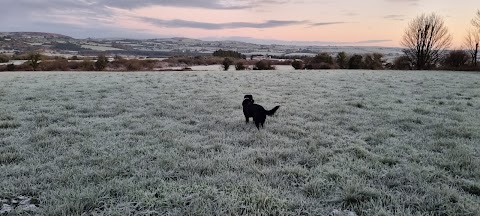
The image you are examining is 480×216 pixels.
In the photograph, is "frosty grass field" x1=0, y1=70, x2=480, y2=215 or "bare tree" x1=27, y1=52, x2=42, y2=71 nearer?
"frosty grass field" x1=0, y1=70, x2=480, y2=215

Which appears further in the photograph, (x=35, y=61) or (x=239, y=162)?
(x=35, y=61)

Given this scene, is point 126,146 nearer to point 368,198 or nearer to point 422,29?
point 368,198

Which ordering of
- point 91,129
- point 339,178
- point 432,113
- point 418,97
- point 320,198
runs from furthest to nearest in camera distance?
1. point 418,97
2. point 432,113
3. point 91,129
4. point 339,178
5. point 320,198

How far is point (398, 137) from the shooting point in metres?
7.05

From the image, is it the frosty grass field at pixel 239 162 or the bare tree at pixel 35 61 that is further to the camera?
the bare tree at pixel 35 61

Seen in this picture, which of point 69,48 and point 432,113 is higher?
point 69,48

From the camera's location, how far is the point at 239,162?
17.2ft

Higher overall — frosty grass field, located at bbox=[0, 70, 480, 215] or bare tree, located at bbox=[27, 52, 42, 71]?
bare tree, located at bbox=[27, 52, 42, 71]

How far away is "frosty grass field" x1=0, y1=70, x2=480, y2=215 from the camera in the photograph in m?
3.81

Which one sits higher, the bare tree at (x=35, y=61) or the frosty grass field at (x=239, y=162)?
the bare tree at (x=35, y=61)

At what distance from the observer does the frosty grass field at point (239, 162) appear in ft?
12.5

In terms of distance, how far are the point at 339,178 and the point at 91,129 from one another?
230 inches

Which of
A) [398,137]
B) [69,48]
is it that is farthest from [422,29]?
[69,48]

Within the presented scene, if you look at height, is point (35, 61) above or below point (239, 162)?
above
